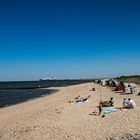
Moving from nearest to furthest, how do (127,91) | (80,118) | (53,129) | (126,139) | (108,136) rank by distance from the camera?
(126,139) < (108,136) < (53,129) < (80,118) < (127,91)

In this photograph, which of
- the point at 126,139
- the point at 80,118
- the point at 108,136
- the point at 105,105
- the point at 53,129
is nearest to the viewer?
the point at 126,139

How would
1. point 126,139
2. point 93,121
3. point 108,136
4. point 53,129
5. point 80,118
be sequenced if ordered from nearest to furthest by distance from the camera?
point 126,139, point 108,136, point 53,129, point 93,121, point 80,118

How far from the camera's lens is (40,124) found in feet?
60.7

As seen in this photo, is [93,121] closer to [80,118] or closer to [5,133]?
[80,118]

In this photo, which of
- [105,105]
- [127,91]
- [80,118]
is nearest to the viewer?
[80,118]

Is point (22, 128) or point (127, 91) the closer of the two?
point (22, 128)

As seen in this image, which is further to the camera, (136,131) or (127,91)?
(127,91)

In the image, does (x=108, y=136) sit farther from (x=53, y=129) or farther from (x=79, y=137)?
(x=53, y=129)

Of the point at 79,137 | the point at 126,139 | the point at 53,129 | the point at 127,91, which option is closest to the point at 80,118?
the point at 53,129

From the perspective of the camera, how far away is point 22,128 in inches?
708

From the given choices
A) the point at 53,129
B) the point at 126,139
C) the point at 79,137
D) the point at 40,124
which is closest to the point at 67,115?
the point at 40,124

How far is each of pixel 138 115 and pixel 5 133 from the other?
29.1ft

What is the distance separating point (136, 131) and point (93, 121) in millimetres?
4508

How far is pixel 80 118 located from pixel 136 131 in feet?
20.8
